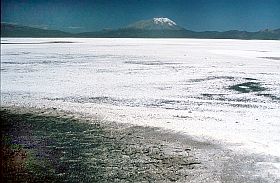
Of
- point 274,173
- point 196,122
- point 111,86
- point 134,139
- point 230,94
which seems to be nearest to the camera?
point 274,173

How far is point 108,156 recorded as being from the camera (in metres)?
6.07

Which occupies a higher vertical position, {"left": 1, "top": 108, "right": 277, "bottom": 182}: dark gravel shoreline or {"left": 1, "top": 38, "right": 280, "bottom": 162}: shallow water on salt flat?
{"left": 1, "top": 108, "right": 277, "bottom": 182}: dark gravel shoreline

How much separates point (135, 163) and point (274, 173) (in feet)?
6.67

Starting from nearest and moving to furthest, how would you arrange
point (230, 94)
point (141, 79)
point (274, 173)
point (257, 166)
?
point (274, 173) → point (257, 166) → point (230, 94) → point (141, 79)

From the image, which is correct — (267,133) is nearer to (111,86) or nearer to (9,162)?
(9,162)

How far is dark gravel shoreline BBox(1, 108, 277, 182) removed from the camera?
5172 mm

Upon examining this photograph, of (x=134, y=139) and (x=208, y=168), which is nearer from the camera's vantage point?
→ (x=208, y=168)

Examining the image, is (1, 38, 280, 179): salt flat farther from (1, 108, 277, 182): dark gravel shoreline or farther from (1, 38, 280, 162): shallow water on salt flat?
(1, 108, 277, 182): dark gravel shoreline

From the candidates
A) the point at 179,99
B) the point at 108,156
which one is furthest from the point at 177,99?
the point at 108,156

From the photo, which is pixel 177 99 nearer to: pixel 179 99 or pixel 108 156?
pixel 179 99

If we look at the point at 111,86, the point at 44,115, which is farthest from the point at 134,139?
the point at 111,86

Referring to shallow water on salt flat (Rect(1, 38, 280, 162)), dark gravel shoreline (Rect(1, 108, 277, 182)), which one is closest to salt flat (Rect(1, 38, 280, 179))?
shallow water on salt flat (Rect(1, 38, 280, 162))

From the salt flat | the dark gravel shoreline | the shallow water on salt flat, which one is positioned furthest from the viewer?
the shallow water on salt flat

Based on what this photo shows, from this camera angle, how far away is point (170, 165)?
18.6ft
